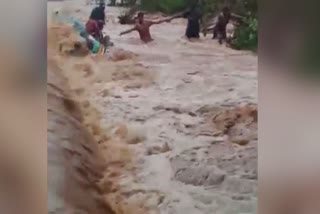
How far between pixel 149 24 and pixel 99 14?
8 centimetres

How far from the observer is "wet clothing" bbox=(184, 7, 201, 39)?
0.80 m

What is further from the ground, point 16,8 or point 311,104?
point 16,8

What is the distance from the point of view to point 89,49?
79 cm

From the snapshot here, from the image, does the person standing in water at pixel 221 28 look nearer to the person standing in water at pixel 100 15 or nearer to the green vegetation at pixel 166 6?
the green vegetation at pixel 166 6

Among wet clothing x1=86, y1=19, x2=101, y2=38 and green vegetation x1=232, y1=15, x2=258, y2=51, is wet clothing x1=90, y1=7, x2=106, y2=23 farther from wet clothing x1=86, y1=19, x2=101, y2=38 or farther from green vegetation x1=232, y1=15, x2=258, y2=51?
green vegetation x1=232, y1=15, x2=258, y2=51

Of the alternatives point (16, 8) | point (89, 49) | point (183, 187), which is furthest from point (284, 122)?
point (16, 8)

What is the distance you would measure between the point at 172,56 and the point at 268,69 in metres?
0.16

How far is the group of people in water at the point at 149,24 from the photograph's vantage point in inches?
31.2

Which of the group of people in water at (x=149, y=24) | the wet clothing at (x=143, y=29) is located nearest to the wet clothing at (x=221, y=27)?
the group of people in water at (x=149, y=24)

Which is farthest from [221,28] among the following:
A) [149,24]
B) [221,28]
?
[149,24]

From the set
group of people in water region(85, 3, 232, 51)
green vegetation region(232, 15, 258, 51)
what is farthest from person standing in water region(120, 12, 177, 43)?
green vegetation region(232, 15, 258, 51)

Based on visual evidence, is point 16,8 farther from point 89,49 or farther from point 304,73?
point 304,73

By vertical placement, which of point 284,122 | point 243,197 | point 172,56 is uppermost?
point 172,56

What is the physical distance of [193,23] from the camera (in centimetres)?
80
